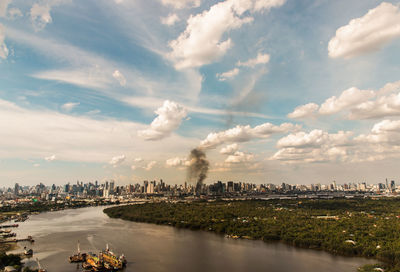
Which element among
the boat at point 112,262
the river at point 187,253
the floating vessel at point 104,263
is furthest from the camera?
the river at point 187,253

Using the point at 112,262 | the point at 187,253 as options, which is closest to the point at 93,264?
the point at 112,262

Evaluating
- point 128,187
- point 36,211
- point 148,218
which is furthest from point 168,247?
point 128,187

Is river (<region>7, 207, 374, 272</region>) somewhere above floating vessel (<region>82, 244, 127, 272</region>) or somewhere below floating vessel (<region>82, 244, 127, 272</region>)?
below

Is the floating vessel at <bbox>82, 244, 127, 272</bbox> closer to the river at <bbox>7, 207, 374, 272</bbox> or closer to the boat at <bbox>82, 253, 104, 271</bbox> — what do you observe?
the boat at <bbox>82, 253, 104, 271</bbox>

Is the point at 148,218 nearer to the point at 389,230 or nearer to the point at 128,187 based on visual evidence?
the point at 389,230

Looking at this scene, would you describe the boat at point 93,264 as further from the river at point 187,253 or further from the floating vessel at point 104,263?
the river at point 187,253

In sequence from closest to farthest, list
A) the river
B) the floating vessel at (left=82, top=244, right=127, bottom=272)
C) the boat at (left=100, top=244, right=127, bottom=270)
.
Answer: the floating vessel at (left=82, top=244, right=127, bottom=272), the boat at (left=100, top=244, right=127, bottom=270), the river

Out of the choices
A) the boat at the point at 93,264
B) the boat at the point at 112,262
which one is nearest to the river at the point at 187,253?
the boat at the point at 112,262

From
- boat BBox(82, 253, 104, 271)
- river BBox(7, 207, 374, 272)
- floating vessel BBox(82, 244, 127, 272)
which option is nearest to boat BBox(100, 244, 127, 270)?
floating vessel BBox(82, 244, 127, 272)

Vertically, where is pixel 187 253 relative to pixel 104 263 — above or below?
below

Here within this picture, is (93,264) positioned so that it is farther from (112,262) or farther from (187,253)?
Answer: (187,253)
